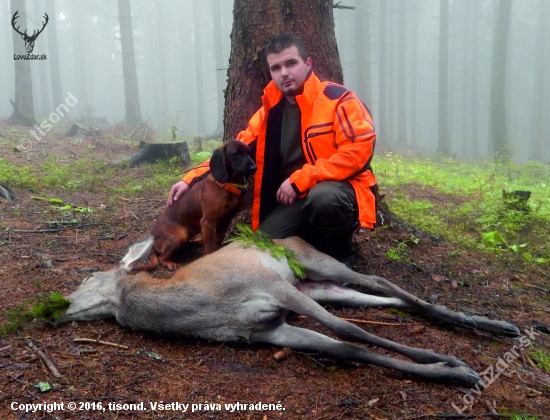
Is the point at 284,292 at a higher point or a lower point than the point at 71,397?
higher

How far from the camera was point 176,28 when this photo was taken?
54.8 metres

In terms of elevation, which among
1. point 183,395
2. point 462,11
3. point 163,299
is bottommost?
point 183,395

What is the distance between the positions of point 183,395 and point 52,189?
5898 millimetres

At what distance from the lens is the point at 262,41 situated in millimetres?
4910

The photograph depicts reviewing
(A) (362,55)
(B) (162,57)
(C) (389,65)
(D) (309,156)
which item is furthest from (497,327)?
(B) (162,57)

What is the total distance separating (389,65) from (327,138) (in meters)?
38.0

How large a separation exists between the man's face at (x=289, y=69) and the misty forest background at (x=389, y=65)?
15.0 metres

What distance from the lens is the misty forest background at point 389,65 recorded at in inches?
1020

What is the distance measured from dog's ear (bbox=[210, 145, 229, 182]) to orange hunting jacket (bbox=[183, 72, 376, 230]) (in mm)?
373

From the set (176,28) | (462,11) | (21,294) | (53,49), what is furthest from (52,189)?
(176,28)

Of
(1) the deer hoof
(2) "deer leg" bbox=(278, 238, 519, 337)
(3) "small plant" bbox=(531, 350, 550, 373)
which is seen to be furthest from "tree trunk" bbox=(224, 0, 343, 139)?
(3) "small plant" bbox=(531, 350, 550, 373)

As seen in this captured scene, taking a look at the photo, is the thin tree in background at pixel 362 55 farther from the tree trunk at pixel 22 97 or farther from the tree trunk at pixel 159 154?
the tree trunk at pixel 159 154

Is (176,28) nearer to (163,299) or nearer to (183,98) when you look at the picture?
(183,98)

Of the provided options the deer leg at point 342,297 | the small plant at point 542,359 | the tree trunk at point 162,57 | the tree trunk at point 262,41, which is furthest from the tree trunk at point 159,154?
the tree trunk at point 162,57
